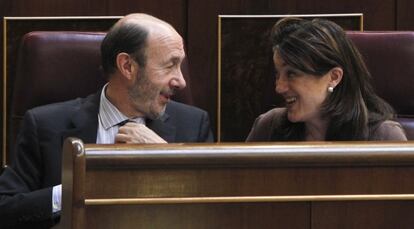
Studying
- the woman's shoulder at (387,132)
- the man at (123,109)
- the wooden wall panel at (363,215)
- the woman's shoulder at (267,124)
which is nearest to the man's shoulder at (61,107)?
the man at (123,109)

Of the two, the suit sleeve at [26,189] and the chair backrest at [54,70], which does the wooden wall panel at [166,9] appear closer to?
the chair backrest at [54,70]

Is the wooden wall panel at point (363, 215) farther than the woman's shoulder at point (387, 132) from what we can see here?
No

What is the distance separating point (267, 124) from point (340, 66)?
0.79ft

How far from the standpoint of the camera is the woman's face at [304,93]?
2174 mm

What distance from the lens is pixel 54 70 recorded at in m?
2.32

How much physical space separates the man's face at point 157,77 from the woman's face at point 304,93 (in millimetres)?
279

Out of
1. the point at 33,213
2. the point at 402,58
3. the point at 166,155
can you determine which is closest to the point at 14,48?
the point at 33,213

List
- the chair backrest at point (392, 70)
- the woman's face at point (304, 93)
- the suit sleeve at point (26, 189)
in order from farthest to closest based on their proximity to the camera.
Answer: the chair backrest at point (392, 70), the woman's face at point (304, 93), the suit sleeve at point (26, 189)

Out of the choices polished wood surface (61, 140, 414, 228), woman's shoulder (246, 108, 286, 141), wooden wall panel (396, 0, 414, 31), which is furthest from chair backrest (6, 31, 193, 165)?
wooden wall panel (396, 0, 414, 31)

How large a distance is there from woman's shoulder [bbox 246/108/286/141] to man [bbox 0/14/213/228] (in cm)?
12

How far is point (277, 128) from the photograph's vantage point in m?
2.28

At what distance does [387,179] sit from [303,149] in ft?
0.49

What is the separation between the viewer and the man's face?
7.43 feet

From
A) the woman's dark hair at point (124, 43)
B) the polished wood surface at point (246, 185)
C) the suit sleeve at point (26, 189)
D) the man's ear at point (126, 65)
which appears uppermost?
the woman's dark hair at point (124, 43)
